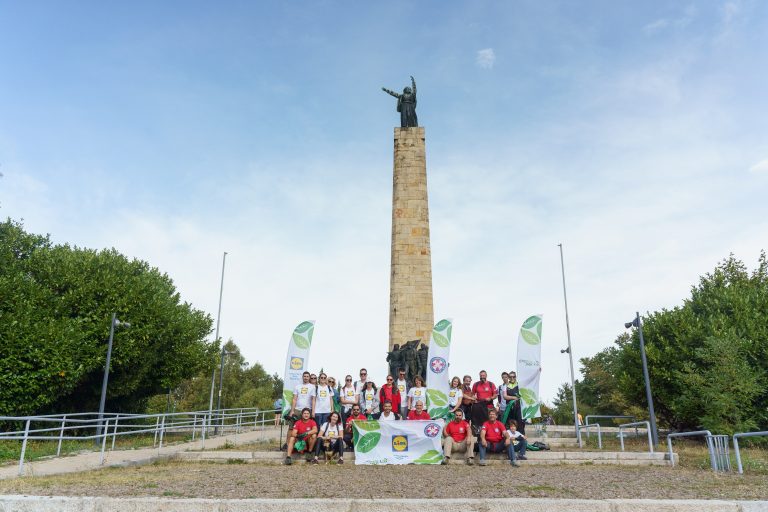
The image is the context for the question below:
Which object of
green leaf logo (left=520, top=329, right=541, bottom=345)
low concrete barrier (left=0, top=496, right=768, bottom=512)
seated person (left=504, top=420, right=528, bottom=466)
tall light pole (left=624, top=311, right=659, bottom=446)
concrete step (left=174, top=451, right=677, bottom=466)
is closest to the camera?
low concrete barrier (left=0, top=496, right=768, bottom=512)

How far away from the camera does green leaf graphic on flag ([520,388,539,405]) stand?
13219mm

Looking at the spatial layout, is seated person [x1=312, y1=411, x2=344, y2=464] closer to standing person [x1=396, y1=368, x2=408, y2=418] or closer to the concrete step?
the concrete step

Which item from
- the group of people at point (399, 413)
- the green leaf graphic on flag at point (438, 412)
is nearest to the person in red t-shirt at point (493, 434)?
the group of people at point (399, 413)

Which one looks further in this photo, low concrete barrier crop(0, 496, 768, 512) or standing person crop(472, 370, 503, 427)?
standing person crop(472, 370, 503, 427)

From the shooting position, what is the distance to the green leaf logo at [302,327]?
1366 centimetres

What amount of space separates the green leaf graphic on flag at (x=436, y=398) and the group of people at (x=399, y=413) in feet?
0.43

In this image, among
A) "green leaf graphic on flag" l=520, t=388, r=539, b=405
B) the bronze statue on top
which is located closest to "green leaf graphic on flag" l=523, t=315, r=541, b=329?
"green leaf graphic on flag" l=520, t=388, r=539, b=405

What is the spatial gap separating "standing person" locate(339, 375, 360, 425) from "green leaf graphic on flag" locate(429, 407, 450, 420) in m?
1.66

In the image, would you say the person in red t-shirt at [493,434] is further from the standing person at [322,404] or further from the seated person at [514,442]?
the standing person at [322,404]

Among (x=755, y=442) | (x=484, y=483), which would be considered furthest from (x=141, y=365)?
(x=755, y=442)

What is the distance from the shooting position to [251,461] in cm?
1136

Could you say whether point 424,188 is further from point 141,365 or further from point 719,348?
point 141,365

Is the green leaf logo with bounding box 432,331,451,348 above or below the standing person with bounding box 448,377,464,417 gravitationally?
above

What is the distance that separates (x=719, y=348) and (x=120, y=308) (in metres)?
19.0
